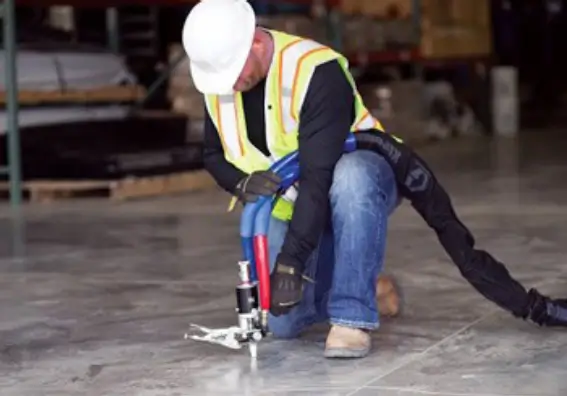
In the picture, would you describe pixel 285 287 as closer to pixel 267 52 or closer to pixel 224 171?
pixel 224 171

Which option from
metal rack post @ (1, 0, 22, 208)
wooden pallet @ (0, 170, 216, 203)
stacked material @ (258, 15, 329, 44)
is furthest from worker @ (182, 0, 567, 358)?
stacked material @ (258, 15, 329, 44)

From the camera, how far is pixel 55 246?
706 cm

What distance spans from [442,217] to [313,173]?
1.85 feet

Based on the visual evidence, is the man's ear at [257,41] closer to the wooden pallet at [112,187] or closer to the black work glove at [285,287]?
the black work glove at [285,287]

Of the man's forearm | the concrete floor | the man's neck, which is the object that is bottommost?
the concrete floor

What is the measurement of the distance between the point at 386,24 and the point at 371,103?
0.95 m

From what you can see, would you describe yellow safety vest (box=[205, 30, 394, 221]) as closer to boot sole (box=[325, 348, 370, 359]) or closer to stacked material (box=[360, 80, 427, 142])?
boot sole (box=[325, 348, 370, 359])

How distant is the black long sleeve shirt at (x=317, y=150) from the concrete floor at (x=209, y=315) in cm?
41

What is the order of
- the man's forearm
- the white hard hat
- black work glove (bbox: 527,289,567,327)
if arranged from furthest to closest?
black work glove (bbox: 527,289,567,327), the man's forearm, the white hard hat

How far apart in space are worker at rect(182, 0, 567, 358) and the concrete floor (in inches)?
6.9

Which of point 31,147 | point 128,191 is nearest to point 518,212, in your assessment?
point 128,191

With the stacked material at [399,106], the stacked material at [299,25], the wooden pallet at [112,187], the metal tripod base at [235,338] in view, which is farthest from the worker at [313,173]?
the stacked material at [399,106]

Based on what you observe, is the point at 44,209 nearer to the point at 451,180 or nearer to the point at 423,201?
the point at 451,180

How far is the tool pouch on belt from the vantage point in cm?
420
